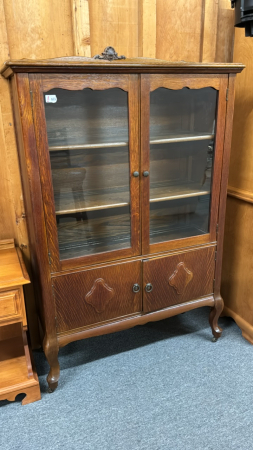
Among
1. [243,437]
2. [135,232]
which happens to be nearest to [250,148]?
[135,232]

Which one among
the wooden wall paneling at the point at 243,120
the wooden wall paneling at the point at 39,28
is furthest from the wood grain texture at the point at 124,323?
the wooden wall paneling at the point at 39,28

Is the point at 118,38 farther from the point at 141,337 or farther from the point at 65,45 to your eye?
the point at 141,337

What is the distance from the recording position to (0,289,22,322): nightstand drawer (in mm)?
1475

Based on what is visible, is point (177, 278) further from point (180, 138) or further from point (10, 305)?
point (10, 305)

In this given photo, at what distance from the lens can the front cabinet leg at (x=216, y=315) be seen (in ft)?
6.38

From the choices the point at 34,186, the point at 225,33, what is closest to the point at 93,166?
the point at 34,186

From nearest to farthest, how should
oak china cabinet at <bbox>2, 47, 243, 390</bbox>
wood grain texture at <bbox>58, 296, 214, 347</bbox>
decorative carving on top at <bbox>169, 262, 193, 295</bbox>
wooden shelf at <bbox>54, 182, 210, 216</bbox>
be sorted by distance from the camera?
oak china cabinet at <bbox>2, 47, 243, 390</bbox> → wooden shelf at <bbox>54, 182, 210, 216</bbox> → wood grain texture at <bbox>58, 296, 214, 347</bbox> → decorative carving on top at <bbox>169, 262, 193, 295</bbox>

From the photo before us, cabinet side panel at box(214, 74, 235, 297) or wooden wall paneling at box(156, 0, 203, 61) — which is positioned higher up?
wooden wall paneling at box(156, 0, 203, 61)

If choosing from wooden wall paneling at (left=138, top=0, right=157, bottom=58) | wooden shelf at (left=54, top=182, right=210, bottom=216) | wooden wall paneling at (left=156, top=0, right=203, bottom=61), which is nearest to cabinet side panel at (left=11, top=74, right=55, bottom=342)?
wooden shelf at (left=54, top=182, right=210, bottom=216)

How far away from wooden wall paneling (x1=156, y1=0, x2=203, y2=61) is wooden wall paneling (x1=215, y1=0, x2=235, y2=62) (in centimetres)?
11

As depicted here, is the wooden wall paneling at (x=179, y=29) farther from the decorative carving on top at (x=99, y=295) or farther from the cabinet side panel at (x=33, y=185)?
the decorative carving on top at (x=99, y=295)

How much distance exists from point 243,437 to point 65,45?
1.89 metres

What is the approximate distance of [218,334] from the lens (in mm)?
1996

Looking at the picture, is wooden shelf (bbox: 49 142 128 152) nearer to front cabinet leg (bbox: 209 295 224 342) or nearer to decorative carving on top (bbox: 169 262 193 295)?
decorative carving on top (bbox: 169 262 193 295)
